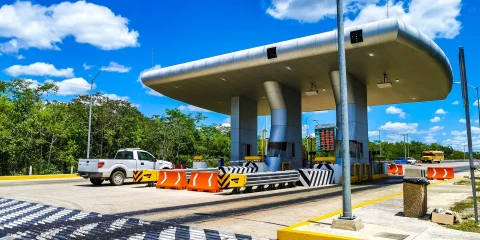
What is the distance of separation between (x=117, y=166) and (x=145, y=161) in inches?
77.3

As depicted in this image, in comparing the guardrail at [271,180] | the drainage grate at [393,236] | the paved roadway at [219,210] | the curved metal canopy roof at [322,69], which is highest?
the curved metal canopy roof at [322,69]

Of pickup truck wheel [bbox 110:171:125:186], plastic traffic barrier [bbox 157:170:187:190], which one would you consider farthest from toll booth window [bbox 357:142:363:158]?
pickup truck wheel [bbox 110:171:125:186]

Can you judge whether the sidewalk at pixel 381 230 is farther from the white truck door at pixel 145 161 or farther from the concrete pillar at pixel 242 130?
the concrete pillar at pixel 242 130

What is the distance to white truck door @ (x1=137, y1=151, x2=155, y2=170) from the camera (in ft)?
71.8

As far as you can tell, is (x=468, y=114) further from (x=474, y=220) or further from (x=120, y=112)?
(x=120, y=112)

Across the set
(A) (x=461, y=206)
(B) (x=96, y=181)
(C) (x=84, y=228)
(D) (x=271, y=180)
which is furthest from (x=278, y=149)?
(C) (x=84, y=228)

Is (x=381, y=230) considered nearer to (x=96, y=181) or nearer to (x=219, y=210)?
(x=219, y=210)

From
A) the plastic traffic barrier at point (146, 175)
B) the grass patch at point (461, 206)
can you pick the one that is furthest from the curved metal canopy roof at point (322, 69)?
the grass patch at point (461, 206)

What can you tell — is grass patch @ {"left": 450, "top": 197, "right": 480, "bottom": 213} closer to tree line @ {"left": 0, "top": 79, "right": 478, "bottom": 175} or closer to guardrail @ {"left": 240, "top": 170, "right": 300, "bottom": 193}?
guardrail @ {"left": 240, "top": 170, "right": 300, "bottom": 193}

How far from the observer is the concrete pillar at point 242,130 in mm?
31828

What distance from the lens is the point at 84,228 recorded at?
762 cm

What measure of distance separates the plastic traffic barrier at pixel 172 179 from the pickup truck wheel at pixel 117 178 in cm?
280

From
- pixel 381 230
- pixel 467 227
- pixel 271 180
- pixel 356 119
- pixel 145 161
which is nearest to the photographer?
pixel 381 230

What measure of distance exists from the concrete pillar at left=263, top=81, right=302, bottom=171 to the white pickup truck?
851 cm
